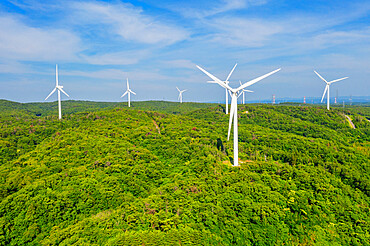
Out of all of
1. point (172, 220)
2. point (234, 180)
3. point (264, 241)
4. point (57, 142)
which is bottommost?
point (264, 241)

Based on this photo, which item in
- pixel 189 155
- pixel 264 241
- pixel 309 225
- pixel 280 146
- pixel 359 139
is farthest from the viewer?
pixel 359 139

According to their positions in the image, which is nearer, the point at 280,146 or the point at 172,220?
the point at 172,220

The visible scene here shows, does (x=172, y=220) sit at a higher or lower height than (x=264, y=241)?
higher

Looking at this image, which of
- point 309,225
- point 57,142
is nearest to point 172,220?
point 309,225

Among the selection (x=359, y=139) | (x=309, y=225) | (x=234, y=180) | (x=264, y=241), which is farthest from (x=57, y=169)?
(x=359, y=139)

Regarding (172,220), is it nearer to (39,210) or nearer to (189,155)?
(39,210)

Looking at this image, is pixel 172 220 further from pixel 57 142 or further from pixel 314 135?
pixel 314 135

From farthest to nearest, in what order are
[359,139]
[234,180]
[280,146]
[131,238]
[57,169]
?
[359,139] < [280,146] < [57,169] < [234,180] < [131,238]
